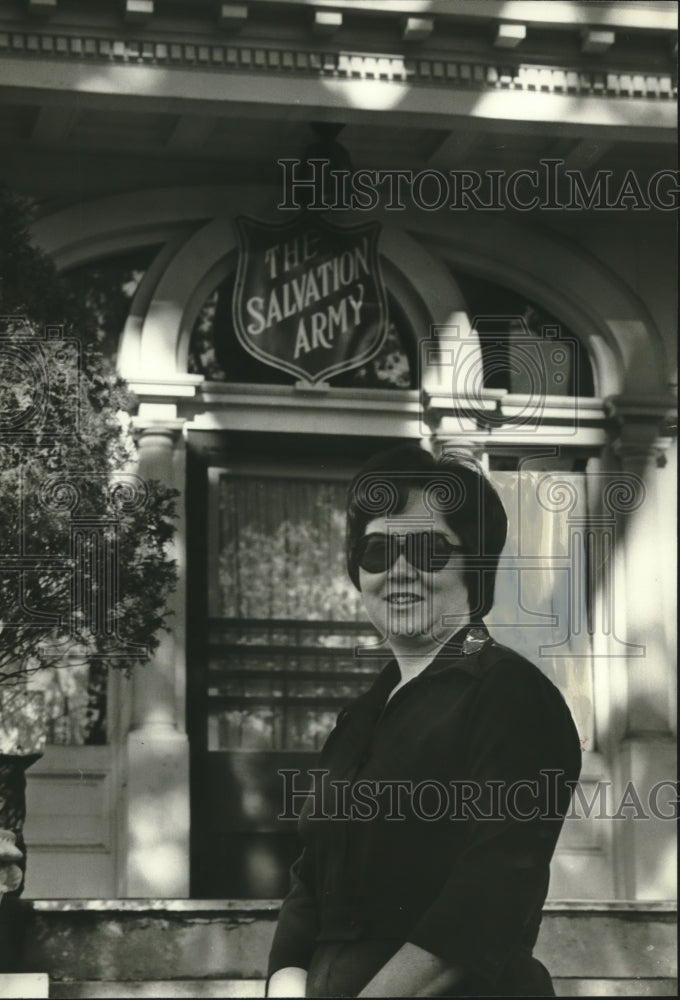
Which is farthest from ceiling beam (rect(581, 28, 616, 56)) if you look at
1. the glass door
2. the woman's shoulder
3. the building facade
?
the woman's shoulder

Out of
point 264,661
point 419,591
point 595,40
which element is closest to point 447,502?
point 419,591

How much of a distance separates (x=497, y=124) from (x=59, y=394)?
265 centimetres

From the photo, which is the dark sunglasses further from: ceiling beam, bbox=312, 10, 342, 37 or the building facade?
ceiling beam, bbox=312, 10, 342, 37

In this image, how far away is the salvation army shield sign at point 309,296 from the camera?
10312 mm

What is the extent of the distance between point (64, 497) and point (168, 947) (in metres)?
2.27

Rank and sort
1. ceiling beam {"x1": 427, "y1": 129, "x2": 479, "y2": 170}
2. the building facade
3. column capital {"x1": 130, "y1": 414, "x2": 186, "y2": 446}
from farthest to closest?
ceiling beam {"x1": 427, "y1": 129, "x2": 479, "y2": 170} → column capital {"x1": 130, "y1": 414, "x2": 186, "y2": 446} → the building facade

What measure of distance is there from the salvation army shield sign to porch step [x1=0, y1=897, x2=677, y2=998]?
2.87m

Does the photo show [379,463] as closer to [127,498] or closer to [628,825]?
[127,498]

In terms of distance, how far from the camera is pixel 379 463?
1004 cm

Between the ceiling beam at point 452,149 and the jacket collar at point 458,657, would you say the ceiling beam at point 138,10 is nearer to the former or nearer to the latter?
the ceiling beam at point 452,149

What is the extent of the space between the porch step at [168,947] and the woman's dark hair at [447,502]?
1.70 m

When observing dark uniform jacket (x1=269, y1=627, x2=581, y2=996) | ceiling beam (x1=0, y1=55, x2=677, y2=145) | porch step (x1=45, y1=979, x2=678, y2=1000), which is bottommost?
porch step (x1=45, y1=979, x2=678, y2=1000)

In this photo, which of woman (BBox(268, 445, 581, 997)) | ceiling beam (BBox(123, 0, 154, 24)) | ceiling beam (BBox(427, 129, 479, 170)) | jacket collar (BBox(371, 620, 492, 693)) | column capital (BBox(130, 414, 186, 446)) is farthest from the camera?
ceiling beam (BBox(427, 129, 479, 170))

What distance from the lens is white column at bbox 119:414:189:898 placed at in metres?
9.74
